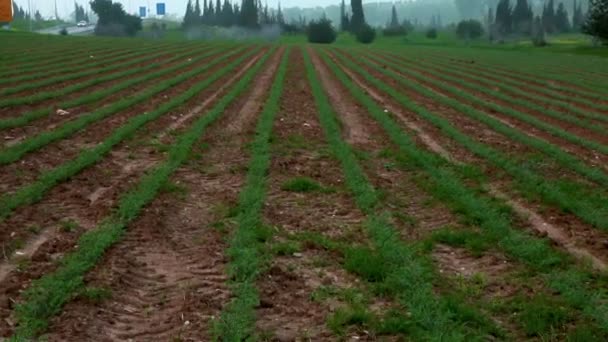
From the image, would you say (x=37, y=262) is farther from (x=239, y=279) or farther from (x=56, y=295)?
(x=239, y=279)


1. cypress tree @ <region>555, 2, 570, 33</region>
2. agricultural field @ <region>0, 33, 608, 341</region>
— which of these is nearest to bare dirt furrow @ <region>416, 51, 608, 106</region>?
agricultural field @ <region>0, 33, 608, 341</region>

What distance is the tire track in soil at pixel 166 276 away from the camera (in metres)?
5.05

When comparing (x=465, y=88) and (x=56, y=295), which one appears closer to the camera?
(x=56, y=295)

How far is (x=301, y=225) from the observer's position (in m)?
7.71

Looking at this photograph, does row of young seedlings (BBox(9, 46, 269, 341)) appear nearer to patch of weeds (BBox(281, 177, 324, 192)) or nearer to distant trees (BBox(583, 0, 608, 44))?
patch of weeds (BBox(281, 177, 324, 192))

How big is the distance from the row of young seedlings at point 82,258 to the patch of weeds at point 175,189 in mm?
74

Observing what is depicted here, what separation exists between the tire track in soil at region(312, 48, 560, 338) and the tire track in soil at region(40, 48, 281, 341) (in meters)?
2.02

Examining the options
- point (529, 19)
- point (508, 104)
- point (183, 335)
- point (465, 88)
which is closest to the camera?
point (183, 335)

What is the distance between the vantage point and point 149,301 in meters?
5.60

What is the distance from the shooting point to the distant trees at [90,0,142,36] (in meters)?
99.8

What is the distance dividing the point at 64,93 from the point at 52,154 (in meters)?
7.83

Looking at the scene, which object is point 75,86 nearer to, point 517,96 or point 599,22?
point 517,96

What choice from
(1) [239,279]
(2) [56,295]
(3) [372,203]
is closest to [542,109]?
(3) [372,203]

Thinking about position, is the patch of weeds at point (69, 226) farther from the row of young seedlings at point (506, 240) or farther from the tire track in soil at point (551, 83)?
the tire track in soil at point (551, 83)
